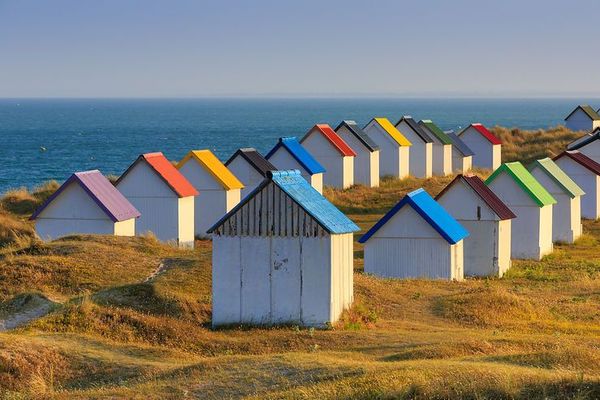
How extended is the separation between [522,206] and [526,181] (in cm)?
99

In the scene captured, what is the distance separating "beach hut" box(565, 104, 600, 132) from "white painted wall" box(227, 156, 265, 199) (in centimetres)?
4385

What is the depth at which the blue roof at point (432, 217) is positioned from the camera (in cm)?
3231

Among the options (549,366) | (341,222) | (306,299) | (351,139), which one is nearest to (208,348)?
(306,299)

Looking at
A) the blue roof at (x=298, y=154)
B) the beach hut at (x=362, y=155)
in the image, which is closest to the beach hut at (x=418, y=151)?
the beach hut at (x=362, y=155)

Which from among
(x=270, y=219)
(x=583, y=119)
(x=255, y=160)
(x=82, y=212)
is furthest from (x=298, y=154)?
(x=583, y=119)

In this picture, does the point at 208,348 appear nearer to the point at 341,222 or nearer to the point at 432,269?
the point at 341,222

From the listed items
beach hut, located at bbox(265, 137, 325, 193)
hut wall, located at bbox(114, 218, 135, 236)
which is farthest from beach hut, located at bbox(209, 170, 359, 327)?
beach hut, located at bbox(265, 137, 325, 193)

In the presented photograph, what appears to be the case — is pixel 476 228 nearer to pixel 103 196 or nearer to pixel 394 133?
pixel 103 196

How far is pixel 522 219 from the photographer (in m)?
40.4

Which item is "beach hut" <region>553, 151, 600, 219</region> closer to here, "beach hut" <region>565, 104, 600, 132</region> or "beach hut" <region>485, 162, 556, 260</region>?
"beach hut" <region>485, 162, 556, 260</region>

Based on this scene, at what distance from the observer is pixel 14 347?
20.2 metres

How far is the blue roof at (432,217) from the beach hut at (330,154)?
71.0 ft

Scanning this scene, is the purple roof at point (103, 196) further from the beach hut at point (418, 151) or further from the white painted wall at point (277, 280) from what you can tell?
the beach hut at point (418, 151)

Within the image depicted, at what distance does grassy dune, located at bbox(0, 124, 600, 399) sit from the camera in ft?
55.9
